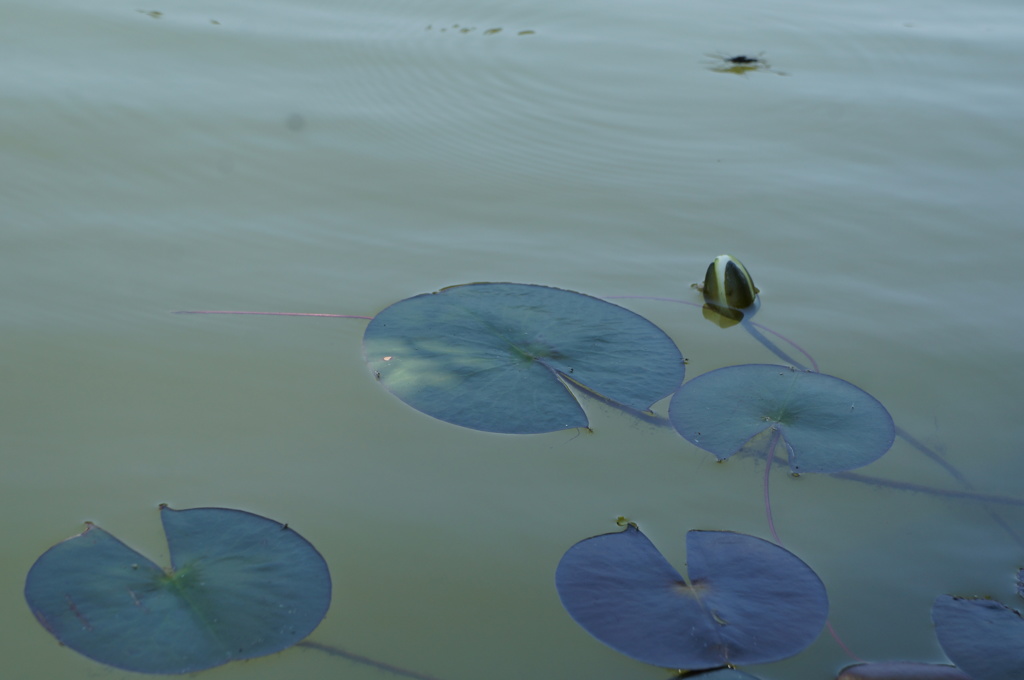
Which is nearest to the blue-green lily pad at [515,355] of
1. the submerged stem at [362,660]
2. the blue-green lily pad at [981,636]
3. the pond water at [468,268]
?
the pond water at [468,268]

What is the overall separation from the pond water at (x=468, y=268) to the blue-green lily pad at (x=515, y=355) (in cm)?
5

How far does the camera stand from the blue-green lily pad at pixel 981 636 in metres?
1.15

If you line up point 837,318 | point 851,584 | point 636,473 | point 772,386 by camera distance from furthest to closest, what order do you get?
point 837,318
point 772,386
point 636,473
point 851,584

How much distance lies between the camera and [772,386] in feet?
5.43

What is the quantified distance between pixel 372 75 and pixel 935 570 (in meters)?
2.33

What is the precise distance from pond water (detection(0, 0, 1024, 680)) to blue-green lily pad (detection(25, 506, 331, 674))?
3 cm

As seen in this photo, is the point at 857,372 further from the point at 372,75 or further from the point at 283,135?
the point at 372,75

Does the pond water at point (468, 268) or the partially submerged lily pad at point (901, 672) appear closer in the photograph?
the partially submerged lily pad at point (901, 672)

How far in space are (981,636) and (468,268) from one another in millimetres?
1231

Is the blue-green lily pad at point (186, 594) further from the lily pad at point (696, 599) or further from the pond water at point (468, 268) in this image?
the lily pad at point (696, 599)

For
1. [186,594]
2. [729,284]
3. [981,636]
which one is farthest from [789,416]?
[186,594]

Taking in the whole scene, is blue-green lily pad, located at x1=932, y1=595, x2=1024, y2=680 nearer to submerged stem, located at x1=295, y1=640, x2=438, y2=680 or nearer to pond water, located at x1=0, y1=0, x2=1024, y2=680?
pond water, located at x1=0, y1=0, x2=1024, y2=680

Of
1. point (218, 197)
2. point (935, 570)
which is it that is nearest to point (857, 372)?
point (935, 570)

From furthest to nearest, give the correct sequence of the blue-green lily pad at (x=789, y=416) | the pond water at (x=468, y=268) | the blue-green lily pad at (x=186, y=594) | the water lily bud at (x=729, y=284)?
the water lily bud at (x=729, y=284), the blue-green lily pad at (x=789, y=416), the pond water at (x=468, y=268), the blue-green lily pad at (x=186, y=594)
